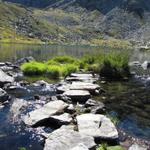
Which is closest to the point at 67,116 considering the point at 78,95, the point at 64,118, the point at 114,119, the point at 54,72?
the point at 64,118

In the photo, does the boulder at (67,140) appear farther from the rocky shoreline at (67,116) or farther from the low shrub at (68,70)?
the low shrub at (68,70)

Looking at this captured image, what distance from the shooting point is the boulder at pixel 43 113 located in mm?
26663

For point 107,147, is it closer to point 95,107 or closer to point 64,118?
point 64,118

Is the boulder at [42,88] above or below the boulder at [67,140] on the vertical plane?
below

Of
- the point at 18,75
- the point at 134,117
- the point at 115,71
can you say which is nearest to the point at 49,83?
the point at 18,75

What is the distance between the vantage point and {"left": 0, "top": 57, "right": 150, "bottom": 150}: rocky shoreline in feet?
71.4

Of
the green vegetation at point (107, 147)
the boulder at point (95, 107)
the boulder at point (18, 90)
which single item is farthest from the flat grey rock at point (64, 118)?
the boulder at point (18, 90)

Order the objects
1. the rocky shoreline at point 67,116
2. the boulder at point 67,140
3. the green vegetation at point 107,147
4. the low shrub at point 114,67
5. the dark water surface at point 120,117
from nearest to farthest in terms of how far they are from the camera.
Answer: the boulder at point 67,140
the green vegetation at point 107,147
the rocky shoreline at point 67,116
the dark water surface at point 120,117
the low shrub at point 114,67

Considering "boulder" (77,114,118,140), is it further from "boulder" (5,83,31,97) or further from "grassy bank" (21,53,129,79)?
"grassy bank" (21,53,129,79)

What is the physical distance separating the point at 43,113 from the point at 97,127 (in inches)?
198

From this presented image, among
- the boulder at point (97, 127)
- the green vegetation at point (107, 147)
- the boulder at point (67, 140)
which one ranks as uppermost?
the boulder at point (67, 140)

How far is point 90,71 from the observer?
5853 centimetres

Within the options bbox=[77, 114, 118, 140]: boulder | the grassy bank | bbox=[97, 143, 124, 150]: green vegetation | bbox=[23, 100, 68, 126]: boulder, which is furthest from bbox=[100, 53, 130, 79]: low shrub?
bbox=[97, 143, 124, 150]: green vegetation

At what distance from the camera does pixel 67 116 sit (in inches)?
1083
